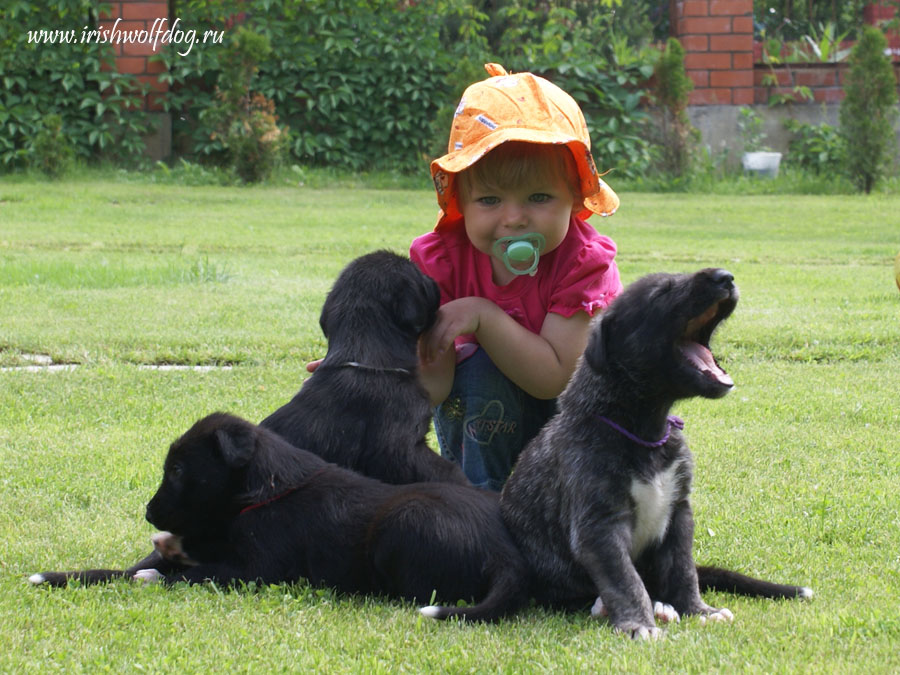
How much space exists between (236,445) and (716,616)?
1627 mm

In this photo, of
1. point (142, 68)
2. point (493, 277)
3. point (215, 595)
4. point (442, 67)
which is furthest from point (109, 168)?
point (215, 595)

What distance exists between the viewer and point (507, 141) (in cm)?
430

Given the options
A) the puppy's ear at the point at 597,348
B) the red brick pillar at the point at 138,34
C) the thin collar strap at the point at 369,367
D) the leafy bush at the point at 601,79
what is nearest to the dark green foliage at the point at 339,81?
the red brick pillar at the point at 138,34

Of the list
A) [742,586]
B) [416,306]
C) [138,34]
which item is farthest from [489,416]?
[138,34]

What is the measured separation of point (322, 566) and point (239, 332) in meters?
4.22

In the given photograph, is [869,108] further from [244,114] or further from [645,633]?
[645,633]

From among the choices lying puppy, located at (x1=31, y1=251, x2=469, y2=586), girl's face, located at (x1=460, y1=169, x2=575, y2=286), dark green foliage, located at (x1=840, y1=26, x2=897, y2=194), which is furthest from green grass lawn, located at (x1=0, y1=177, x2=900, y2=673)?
dark green foliage, located at (x1=840, y1=26, x2=897, y2=194)

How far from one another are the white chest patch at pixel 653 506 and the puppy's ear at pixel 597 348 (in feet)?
1.29

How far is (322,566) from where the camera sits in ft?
12.1

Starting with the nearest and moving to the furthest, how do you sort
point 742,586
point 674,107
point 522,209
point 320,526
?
point 742,586 < point 320,526 < point 522,209 < point 674,107

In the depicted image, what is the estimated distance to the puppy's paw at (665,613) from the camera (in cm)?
336

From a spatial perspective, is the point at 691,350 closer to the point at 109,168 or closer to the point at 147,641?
the point at 147,641

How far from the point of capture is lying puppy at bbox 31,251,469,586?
13.6 ft

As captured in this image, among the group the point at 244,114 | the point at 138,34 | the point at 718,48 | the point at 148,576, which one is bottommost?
the point at 148,576
